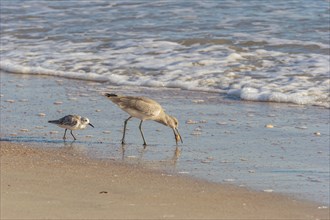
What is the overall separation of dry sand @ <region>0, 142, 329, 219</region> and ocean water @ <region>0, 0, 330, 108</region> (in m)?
3.71

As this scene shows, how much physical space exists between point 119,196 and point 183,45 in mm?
7738

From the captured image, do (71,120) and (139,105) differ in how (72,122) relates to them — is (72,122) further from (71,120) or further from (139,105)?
(139,105)

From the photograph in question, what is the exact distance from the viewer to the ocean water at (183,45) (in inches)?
445

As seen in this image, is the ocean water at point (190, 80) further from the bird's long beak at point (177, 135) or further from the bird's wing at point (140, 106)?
the bird's wing at point (140, 106)

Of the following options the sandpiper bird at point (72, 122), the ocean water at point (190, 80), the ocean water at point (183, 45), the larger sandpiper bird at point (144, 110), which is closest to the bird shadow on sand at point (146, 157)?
the ocean water at point (190, 80)

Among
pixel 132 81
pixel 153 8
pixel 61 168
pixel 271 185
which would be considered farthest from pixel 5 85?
pixel 153 8

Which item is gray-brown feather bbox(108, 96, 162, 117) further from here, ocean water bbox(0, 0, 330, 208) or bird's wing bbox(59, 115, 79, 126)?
bird's wing bbox(59, 115, 79, 126)

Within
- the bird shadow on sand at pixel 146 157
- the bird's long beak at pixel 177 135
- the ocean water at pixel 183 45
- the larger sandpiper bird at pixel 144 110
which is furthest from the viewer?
the ocean water at pixel 183 45

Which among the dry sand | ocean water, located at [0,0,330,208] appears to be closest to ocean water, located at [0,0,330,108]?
ocean water, located at [0,0,330,208]

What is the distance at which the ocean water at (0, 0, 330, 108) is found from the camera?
11.3m

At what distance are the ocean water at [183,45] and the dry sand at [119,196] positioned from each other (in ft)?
12.2

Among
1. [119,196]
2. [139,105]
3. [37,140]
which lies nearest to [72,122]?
[37,140]

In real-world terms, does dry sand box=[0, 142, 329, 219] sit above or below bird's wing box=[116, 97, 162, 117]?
above

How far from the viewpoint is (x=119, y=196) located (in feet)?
20.0
